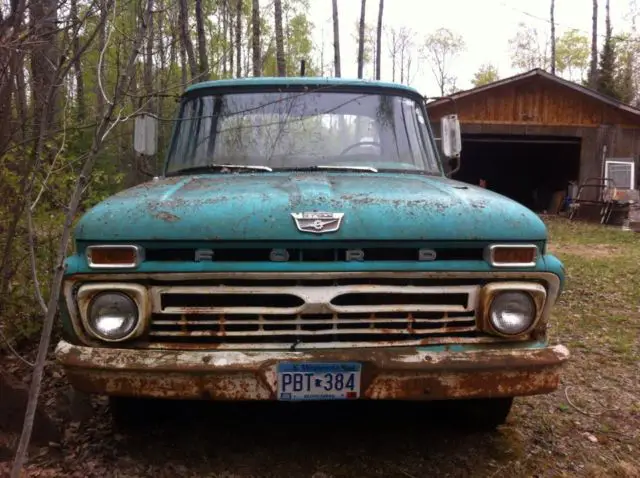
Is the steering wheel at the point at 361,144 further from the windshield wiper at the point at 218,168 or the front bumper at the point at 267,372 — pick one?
the front bumper at the point at 267,372

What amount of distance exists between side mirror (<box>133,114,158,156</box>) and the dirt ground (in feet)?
5.60

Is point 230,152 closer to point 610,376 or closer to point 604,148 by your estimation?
point 610,376

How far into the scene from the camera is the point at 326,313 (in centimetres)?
264

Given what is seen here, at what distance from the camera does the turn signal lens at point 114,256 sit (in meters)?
2.56

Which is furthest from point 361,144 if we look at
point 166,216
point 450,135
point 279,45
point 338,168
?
point 279,45

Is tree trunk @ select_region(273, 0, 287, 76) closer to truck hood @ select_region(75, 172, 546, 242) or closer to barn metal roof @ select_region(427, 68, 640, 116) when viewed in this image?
barn metal roof @ select_region(427, 68, 640, 116)

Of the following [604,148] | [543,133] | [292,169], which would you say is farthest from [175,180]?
[604,148]

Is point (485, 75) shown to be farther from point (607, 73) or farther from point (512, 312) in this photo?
point (512, 312)

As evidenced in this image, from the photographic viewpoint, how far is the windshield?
12.5ft

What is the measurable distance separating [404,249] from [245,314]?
30.1 inches

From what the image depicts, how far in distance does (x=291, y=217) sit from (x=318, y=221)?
0.12 meters

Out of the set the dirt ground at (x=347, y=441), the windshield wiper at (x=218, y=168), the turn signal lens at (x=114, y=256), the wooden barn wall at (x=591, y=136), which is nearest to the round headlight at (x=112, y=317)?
the turn signal lens at (x=114, y=256)

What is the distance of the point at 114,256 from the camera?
2574mm

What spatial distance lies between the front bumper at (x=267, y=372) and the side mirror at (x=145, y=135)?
2.00 meters
